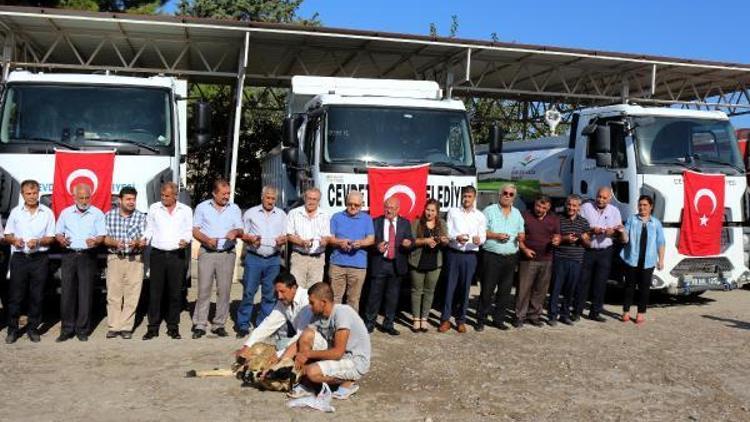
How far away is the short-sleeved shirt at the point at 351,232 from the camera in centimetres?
784

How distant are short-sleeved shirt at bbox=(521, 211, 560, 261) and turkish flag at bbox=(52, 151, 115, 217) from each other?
496 cm

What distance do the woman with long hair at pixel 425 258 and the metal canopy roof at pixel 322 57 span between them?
23.3 ft

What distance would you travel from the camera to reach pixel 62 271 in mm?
7434

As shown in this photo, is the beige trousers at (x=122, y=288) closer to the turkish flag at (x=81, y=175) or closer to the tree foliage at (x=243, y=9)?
the turkish flag at (x=81, y=175)

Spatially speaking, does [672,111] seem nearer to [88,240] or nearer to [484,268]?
[484,268]

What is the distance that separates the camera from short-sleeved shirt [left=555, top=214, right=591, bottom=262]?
888 cm

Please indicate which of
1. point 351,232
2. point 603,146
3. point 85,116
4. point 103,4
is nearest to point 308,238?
point 351,232

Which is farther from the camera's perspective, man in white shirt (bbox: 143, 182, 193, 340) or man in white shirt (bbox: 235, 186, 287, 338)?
man in white shirt (bbox: 235, 186, 287, 338)

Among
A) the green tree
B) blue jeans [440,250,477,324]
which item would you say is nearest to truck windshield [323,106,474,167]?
blue jeans [440,250,477,324]

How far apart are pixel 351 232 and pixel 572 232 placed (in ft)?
9.55

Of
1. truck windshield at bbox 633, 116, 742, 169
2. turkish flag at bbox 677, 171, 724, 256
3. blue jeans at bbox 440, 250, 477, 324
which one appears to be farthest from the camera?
truck windshield at bbox 633, 116, 742, 169

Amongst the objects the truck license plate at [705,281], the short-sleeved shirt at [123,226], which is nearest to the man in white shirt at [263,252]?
the short-sleeved shirt at [123,226]

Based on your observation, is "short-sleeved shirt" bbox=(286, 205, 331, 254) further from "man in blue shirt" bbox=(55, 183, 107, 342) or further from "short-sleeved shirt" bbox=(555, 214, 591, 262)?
"short-sleeved shirt" bbox=(555, 214, 591, 262)

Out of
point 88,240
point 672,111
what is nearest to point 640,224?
point 672,111
